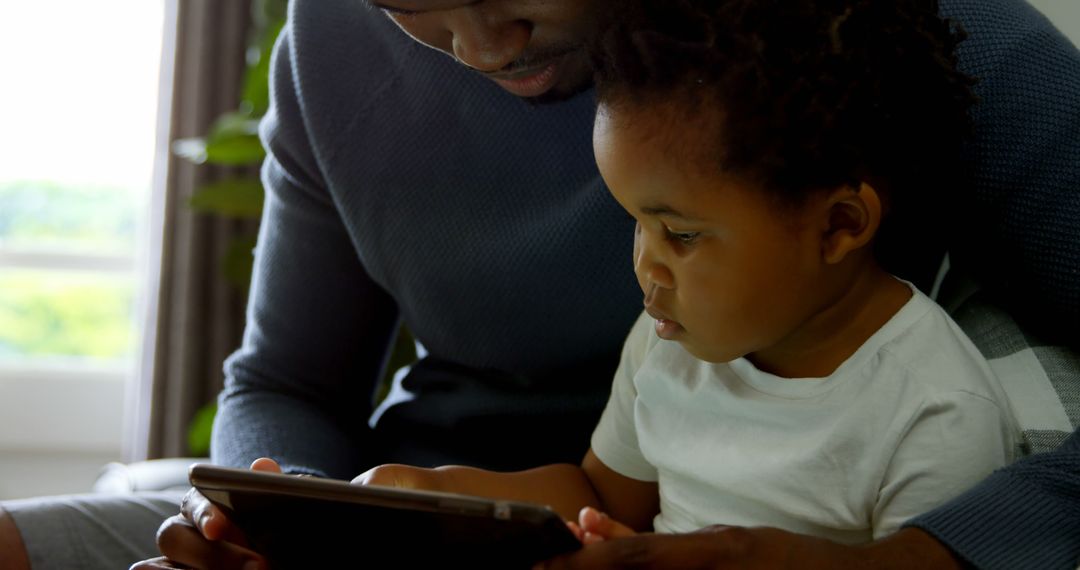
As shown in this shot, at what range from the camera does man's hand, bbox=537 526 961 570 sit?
781 millimetres

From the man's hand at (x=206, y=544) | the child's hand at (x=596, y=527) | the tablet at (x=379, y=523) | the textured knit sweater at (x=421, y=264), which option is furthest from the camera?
the textured knit sweater at (x=421, y=264)

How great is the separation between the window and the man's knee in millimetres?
2340

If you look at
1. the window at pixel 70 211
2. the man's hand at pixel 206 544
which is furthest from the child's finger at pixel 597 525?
the window at pixel 70 211

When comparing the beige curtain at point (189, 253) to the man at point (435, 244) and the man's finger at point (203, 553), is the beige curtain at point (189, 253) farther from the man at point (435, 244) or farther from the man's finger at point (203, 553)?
the man's finger at point (203, 553)

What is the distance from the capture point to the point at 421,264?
138cm

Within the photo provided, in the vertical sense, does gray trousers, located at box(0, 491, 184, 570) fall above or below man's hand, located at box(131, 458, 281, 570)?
below

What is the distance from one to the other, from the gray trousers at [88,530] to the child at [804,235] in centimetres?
36

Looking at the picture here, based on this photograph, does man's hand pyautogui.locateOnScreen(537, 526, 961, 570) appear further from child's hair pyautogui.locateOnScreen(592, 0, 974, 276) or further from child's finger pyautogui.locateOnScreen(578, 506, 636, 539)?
child's hair pyautogui.locateOnScreen(592, 0, 974, 276)

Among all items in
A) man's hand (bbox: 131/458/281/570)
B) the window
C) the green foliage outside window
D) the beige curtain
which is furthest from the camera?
the green foliage outside window

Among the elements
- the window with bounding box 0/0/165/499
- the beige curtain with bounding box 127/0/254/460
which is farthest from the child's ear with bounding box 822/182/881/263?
the window with bounding box 0/0/165/499

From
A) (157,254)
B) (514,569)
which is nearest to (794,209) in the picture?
(514,569)

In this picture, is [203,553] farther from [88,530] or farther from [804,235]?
[804,235]

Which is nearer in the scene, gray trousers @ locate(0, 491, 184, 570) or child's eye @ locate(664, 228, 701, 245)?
child's eye @ locate(664, 228, 701, 245)

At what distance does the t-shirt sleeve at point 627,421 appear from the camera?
117 cm
